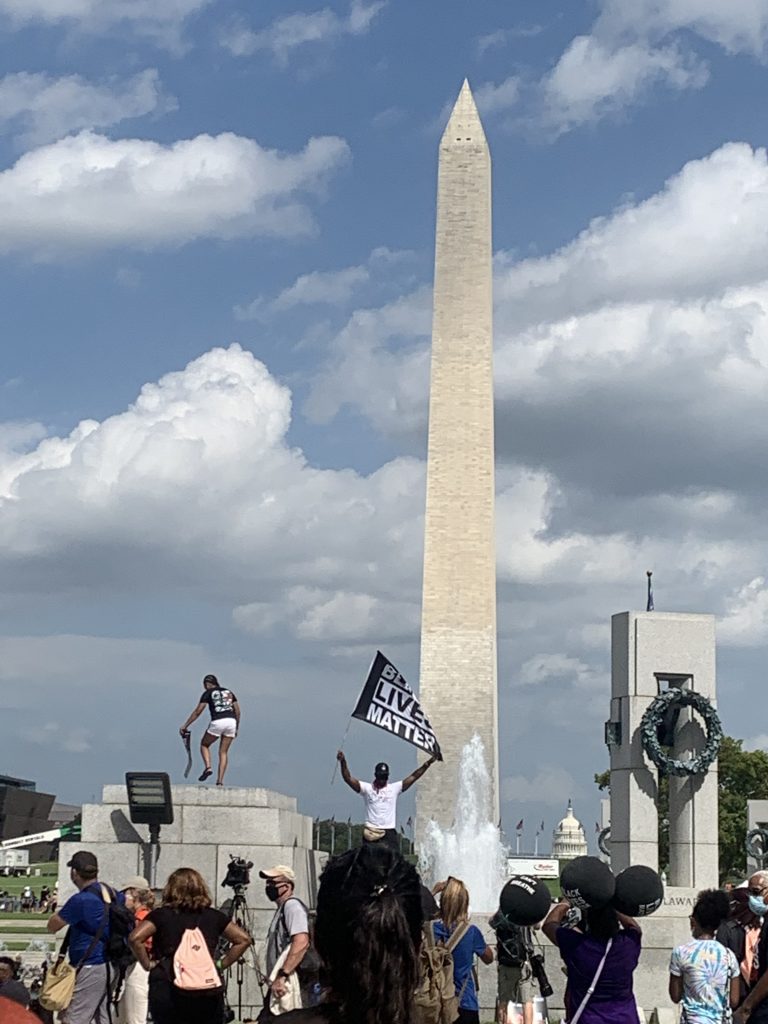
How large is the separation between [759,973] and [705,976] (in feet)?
0.97

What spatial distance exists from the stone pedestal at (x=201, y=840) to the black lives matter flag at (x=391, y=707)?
48.9 inches

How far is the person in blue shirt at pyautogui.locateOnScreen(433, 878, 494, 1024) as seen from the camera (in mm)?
8930

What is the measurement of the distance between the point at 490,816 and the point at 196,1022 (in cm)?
3059

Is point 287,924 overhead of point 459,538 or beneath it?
beneath

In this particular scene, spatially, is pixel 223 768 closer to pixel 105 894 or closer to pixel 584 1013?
pixel 105 894

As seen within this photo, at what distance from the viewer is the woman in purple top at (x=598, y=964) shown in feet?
23.7

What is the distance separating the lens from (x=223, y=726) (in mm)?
16109

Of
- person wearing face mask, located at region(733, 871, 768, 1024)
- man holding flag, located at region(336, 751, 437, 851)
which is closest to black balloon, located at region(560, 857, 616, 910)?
person wearing face mask, located at region(733, 871, 768, 1024)

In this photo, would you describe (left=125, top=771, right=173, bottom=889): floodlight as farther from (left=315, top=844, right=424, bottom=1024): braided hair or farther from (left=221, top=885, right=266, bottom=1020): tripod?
(left=315, top=844, right=424, bottom=1024): braided hair

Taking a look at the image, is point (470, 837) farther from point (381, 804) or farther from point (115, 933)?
point (115, 933)

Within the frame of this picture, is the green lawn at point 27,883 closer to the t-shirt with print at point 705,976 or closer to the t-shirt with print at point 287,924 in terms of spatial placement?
the t-shirt with print at point 287,924

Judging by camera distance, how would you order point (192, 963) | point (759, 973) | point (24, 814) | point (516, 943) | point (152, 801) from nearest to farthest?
point (192, 963) → point (759, 973) → point (516, 943) → point (152, 801) → point (24, 814)

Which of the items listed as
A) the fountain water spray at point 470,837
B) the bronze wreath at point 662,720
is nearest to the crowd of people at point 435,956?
the bronze wreath at point 662,720

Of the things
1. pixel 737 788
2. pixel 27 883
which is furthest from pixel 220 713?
pixel 737 788
